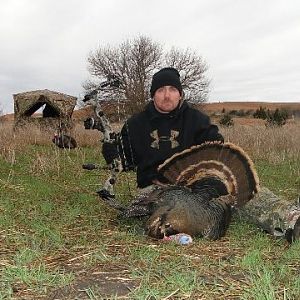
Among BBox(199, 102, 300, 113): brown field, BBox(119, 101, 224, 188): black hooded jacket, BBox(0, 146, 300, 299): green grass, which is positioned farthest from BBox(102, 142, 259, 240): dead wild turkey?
BBox(199, 102, 300, 113): brown field

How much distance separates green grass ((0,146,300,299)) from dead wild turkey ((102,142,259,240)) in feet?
0.57

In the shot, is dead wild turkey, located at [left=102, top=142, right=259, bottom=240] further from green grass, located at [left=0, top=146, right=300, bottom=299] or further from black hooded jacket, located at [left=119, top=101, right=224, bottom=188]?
black hooded jacket, located at [left=119, top=101, right=224, bottom=188]

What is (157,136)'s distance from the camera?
564cm

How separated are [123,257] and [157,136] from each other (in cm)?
213

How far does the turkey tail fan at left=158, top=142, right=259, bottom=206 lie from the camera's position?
481 cm

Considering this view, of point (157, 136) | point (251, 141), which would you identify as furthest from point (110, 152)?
point (251, 141)

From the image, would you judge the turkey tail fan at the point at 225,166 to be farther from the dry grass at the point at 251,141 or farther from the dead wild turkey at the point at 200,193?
the dry grass at the point at 251,141

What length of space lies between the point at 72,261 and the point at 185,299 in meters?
1.09

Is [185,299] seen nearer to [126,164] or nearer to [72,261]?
[72,261]

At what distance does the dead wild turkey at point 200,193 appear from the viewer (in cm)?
433

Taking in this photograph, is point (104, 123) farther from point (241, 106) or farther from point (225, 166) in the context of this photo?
point (241, 106)

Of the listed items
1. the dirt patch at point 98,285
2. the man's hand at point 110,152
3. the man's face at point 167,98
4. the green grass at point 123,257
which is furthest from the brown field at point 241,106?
the dirt patch at point 98,285

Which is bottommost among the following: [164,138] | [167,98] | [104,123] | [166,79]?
[164,138]

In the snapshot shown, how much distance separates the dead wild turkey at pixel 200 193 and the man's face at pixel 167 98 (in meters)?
0.80
